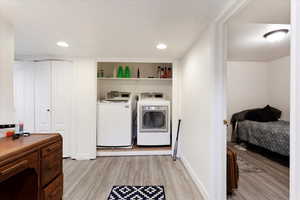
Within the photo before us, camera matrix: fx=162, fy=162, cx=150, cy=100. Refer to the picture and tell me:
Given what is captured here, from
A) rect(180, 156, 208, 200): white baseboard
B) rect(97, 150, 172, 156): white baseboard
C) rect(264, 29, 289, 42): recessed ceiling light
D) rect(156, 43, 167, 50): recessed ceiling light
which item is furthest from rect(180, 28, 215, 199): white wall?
rect(264, 29, 289, 42): recessed ceiling light

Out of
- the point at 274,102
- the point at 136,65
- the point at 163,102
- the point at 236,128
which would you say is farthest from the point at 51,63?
the point at 274,102

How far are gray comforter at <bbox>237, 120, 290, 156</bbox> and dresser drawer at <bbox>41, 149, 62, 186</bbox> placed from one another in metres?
3.50

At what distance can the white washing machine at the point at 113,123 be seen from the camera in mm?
3412

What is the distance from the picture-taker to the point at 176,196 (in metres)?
1.98

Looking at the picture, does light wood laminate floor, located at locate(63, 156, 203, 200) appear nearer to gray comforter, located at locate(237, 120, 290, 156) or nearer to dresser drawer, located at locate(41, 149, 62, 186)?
dresser drawer, located at locate(41, 149, 62, 186)

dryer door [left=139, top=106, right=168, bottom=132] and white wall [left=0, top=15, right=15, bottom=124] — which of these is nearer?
white wall [left=0, top=15, right=15, bottom=124]

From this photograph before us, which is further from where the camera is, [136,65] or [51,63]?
[136,65]

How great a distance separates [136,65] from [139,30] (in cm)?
218

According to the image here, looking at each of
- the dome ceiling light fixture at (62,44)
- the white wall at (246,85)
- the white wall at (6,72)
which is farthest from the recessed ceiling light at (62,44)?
the white wall at (246,85)

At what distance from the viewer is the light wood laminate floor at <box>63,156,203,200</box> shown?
204 centimetres

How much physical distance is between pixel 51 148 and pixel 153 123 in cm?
225

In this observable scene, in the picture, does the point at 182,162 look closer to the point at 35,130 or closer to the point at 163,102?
the point at 163,102
